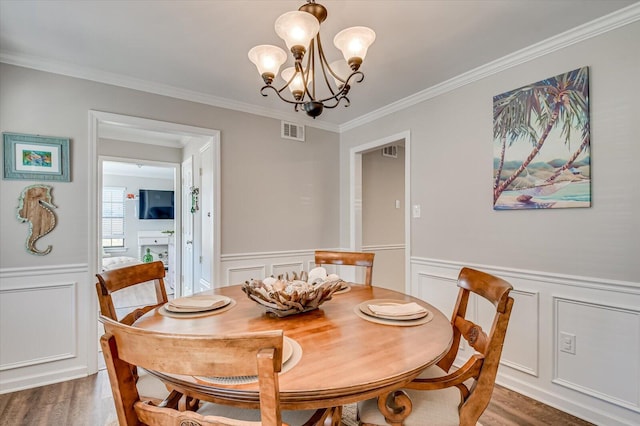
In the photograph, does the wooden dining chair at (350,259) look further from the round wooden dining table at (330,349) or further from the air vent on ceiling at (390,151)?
the air vent on ceiling at (390,151)

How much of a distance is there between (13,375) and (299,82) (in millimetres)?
2918

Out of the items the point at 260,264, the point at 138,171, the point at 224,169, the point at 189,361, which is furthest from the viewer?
the point at 138,171

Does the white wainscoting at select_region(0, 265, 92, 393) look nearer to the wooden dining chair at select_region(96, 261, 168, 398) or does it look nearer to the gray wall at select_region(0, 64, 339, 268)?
the gray wall at select_region(0, 64, 339, 268)

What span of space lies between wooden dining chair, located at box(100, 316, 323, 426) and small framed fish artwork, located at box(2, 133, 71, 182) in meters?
2.42

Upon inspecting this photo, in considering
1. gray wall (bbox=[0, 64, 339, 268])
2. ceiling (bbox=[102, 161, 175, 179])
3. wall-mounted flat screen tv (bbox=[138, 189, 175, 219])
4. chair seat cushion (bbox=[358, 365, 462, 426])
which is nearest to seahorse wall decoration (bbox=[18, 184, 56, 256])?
gray wall (bbox=[0, 64, 339, 268])

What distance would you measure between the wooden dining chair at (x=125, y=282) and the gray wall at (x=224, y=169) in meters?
1.27

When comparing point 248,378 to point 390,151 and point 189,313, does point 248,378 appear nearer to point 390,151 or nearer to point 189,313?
point 189,313

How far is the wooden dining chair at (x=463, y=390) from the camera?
1.08m

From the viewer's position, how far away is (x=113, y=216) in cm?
797

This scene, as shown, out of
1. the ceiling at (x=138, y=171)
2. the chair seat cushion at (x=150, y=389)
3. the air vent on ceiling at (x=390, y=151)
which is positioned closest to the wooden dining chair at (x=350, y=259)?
the chair seat cushion at (x=150, y=389)

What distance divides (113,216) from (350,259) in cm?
788

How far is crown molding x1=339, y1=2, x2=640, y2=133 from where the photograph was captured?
182cm

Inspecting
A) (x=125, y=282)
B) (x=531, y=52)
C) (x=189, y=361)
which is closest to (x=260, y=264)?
(x=125, y=282)

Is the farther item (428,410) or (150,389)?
(150,389)
